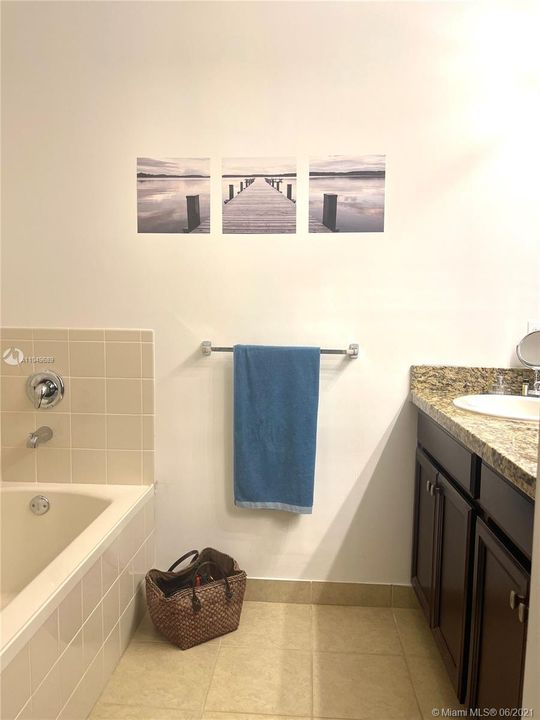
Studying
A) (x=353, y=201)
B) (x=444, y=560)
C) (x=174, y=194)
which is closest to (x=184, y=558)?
(x=444, y=560)

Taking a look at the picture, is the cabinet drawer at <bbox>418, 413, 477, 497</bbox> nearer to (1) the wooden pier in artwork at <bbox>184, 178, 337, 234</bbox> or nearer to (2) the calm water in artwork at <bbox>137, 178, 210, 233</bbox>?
(1) the wooden pier in artwork at <bbox>184, 178, 337, 234</bbox>

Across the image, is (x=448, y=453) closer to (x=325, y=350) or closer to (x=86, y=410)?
(x=325, y=350)

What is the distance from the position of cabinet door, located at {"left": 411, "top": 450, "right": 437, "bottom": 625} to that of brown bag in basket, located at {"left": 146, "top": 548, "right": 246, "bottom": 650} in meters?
0.66

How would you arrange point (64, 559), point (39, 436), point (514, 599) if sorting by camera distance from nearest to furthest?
point (514, 599) → point (64, 559) → point (39, 436)

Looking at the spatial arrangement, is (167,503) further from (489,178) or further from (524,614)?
(489,178)

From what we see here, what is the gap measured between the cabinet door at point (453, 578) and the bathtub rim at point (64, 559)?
Answer: 1.07 metres

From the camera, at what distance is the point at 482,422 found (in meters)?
1.47

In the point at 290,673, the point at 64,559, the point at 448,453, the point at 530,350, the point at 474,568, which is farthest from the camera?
the point at 530,350

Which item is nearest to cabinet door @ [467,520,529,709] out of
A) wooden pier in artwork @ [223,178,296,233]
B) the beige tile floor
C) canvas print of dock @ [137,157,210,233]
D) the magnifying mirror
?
the beige tile floor

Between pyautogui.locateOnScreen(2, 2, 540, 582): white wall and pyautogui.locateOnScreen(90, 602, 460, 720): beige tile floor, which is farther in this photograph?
pyautogui.locateOnScreen(2, 2, 540, 582): white wall

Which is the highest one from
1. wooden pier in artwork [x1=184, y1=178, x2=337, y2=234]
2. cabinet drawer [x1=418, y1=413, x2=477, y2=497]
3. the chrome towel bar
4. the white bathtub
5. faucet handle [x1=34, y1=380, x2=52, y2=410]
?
wooden pier in artwork [x1=184, y1=178, x2=337, y2=234]

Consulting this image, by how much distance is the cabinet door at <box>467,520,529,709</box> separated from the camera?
1055 mm

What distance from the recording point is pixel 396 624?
6.50 feet

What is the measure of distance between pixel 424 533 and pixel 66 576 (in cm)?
124
